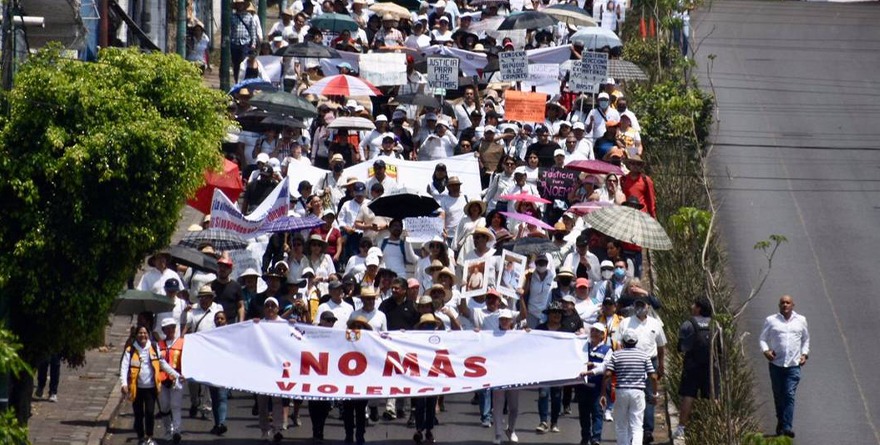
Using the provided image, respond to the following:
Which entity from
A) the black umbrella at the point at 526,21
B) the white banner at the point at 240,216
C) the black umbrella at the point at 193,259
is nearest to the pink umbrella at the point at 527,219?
the white banner at the point at 240,216

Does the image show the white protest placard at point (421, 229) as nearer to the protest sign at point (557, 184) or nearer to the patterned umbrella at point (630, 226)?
the patterned umbrella at point (630, 226)

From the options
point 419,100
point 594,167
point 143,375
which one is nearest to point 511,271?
point 594,167

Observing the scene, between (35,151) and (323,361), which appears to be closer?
(35,151)

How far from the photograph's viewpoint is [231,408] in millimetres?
21328

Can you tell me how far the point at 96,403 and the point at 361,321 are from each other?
11.8 feet

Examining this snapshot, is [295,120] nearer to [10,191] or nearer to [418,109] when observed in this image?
[418,109]

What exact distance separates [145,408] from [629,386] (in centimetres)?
519

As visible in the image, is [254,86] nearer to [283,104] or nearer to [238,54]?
[283,104]

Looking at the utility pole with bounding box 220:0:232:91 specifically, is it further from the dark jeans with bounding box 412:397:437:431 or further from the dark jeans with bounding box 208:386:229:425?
the dark jeans with bounding box 412:397:437:431

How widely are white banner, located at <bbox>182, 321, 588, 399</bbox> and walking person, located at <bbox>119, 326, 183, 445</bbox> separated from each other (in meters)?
0.31

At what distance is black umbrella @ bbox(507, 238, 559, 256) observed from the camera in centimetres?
2253

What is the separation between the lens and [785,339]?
67.8ft

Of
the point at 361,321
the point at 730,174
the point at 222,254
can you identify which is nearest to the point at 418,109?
the point at 730,174

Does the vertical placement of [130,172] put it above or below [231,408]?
above
